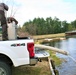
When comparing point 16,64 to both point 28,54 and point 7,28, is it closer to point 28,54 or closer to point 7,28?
point 28,54

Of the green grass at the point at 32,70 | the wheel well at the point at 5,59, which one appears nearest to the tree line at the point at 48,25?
the green grass at the point at 32,70

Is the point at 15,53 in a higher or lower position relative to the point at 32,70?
higher

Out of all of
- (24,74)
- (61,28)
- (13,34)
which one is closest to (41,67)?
(24,74)

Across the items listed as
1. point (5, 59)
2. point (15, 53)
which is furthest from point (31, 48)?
point (5, 59)

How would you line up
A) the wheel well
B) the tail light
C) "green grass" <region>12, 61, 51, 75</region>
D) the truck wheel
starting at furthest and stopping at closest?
"green grass" <region>12, 61, 51, 75</region> → the wheel well → the tail light → the truck wheel

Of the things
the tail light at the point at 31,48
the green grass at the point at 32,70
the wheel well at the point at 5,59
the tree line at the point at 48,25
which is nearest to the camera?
the tail light at the point at 31,48

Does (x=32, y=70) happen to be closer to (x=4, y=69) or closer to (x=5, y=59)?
(x=5, y=59)

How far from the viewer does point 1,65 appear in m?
7.86

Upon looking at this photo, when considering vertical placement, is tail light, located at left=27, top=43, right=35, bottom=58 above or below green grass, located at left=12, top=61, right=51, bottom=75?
above

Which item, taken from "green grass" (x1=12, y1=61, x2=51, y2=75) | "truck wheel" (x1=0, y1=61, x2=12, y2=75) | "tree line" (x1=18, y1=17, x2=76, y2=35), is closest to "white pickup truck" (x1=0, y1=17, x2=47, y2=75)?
"truck wheel" (x1=0, y1=61, x2=12, y2=75)

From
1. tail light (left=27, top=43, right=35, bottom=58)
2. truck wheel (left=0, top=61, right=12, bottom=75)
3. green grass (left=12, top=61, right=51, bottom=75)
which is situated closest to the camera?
truck wheel (left=0, top=61, right=12, bottom=75)

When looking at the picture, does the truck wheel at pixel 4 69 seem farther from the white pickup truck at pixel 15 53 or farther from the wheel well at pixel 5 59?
the wheel well at pixel 5 59

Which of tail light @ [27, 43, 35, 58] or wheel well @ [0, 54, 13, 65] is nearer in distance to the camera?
tail light @ [27, 43, 35, 58]

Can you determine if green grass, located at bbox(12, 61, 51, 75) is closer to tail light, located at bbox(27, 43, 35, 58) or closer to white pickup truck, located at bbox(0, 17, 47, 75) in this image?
white pickup truck, located at bbox(0, 17, 47, 75)
